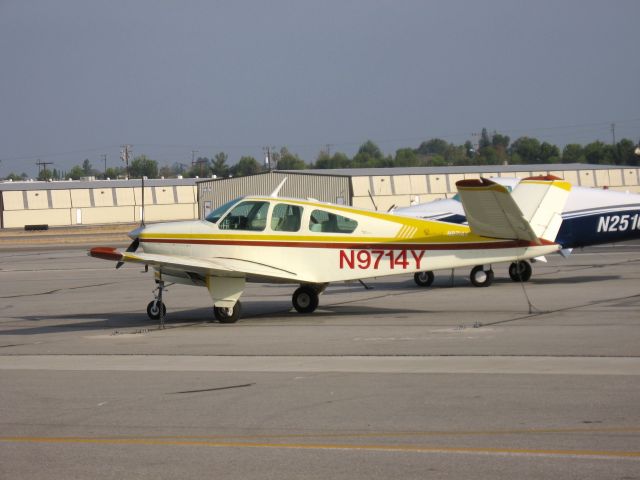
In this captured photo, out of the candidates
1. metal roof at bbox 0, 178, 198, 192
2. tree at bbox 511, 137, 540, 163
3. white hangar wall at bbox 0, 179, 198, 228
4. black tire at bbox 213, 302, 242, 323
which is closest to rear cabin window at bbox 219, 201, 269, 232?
black tire at bbox 213, 302, 242, 323

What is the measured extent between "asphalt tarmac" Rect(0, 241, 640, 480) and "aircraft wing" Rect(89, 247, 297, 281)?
0.89 meters

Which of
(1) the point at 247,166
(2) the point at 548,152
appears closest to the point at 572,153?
(2) the point at 548,152

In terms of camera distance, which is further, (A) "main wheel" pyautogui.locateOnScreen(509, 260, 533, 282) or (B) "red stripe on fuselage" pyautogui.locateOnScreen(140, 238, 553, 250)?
(A) "main wheel" pyautogui.locateOnScreen(509, 260, 533, 282)

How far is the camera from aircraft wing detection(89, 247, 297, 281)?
14969 millimetres

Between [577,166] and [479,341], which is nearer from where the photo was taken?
[479,341]

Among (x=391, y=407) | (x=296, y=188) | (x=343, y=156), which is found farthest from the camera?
(x=343, y=156)

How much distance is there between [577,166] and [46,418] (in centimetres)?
7215

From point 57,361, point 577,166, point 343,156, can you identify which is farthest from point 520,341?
point 343,156

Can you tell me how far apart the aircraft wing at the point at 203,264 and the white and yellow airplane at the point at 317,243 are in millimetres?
17

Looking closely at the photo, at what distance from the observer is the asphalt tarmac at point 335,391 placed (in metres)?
6.73

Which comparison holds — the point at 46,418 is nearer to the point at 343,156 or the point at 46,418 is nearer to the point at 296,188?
the point at 296,188

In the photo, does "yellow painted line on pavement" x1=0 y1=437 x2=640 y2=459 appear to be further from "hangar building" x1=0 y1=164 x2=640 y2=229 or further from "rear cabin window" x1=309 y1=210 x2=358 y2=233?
"hangar building" x1=0 y1=164 x2=640 y2=229

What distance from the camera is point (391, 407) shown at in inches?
334

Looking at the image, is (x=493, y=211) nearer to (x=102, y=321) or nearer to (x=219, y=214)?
(x=219, y=214)
